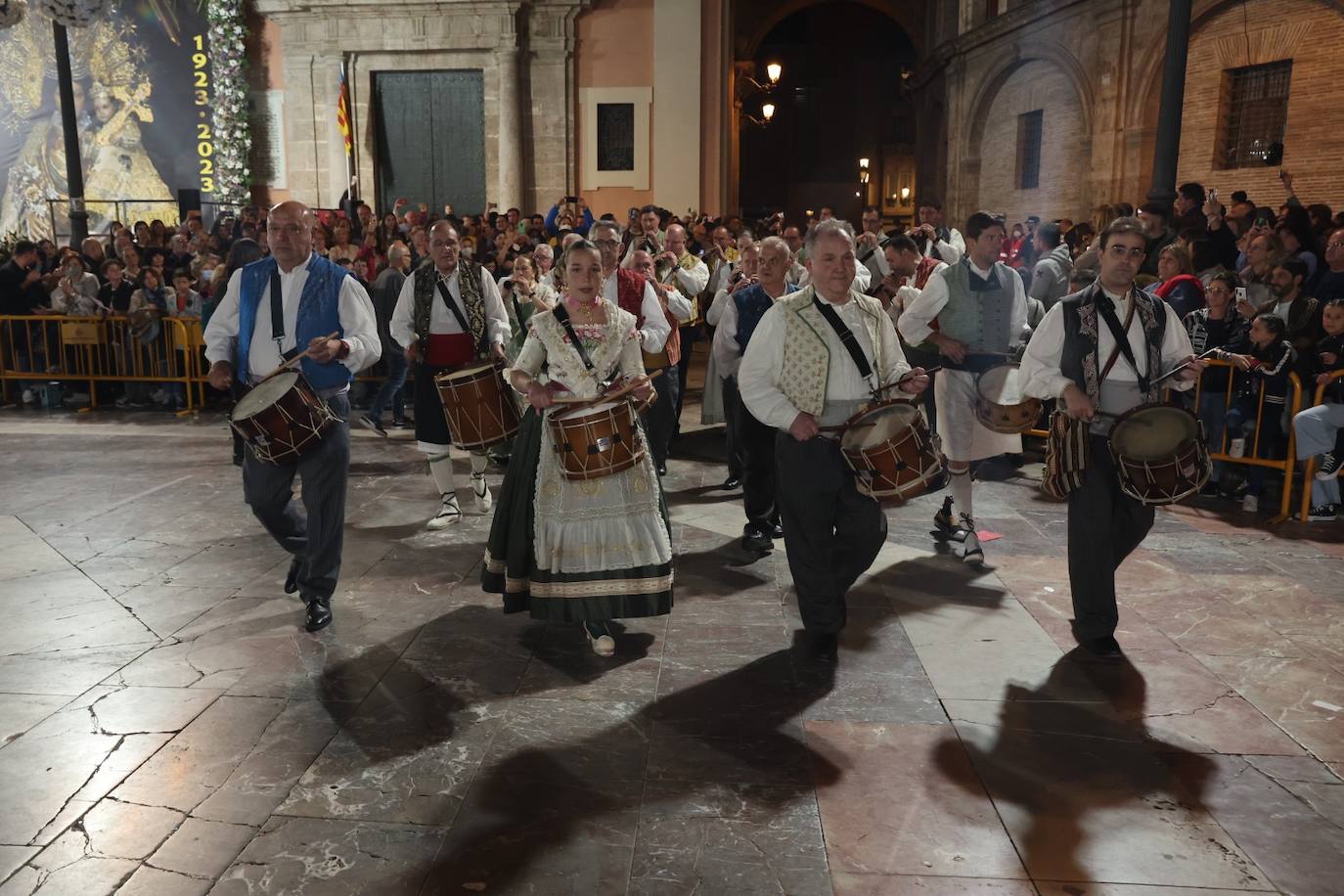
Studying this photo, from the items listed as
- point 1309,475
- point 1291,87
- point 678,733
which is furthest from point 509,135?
point 678,733

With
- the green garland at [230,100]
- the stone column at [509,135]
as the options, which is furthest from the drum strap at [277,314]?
the green garland at [230,100]

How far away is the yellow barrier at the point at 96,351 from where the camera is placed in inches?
448

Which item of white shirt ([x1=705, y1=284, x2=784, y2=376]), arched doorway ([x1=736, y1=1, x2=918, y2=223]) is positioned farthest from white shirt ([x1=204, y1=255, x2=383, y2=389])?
arched doorway ([x1=736, y1=1, x2=918, y2=223])

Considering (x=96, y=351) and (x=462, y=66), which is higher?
(x=462, y=66)

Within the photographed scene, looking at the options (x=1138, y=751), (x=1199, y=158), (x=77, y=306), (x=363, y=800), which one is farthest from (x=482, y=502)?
(x=1199, y=158)

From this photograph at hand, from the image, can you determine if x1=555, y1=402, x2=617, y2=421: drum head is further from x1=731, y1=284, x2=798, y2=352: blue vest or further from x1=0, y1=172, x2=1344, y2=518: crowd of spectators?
x1=731, y1=284, x2=798, y2=352: blue vest

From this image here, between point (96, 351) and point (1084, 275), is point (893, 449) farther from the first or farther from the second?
point (96, 351)

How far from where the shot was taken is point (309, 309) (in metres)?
5.02

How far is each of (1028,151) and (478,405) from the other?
19415mm

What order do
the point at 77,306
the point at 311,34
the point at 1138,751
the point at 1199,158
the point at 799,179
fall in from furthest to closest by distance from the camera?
1. the point at 799,179
2. the point at 311,34
3. the point at 1199,158
4. the point at 77,306
5. the point at 1138,751

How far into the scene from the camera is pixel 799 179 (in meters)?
39.5

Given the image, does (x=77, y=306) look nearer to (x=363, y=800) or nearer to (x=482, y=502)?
(x=482, y=502)

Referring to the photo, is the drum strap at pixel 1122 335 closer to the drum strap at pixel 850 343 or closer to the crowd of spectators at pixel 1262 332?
the drum strap at pixel 850 343

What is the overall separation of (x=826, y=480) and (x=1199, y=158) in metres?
15.5
